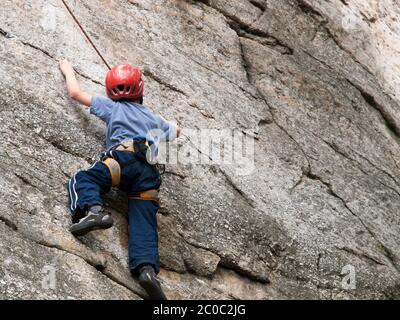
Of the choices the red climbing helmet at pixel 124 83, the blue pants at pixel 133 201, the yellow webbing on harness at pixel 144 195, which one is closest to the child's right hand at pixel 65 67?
the red climbing helmet at pixel 124 83

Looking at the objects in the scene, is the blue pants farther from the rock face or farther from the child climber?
the rock face

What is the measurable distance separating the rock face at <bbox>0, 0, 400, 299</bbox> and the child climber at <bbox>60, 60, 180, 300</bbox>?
0.67ft

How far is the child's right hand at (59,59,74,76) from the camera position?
10.0 m

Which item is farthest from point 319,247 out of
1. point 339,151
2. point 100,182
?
point 100,182

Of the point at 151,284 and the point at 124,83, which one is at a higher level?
the point at 124,83

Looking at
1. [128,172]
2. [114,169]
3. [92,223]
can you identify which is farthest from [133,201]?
[92,223]

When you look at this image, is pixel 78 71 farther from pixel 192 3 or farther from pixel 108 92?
pixel 192 3

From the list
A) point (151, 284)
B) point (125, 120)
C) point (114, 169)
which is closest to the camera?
point (151, 284)

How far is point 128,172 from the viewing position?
9.00m

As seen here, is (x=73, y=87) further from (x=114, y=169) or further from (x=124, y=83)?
(x=114, y=169)

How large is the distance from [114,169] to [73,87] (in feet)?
4.44

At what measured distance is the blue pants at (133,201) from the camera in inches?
338

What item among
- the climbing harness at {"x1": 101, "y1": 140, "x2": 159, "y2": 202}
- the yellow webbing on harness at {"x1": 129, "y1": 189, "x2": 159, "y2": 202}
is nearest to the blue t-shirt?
the climbing harness at {"x1": 101, "y1": 140, "x2": 159, "y2": 202}

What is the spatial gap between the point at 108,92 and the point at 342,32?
532 centimetres
